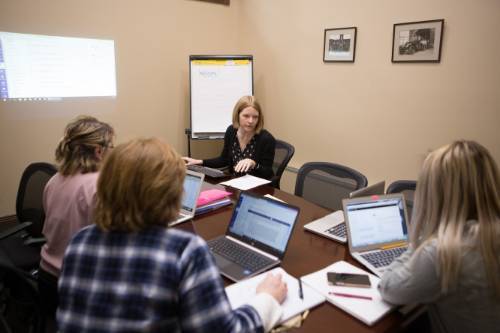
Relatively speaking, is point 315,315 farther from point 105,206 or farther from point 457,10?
point 457,10

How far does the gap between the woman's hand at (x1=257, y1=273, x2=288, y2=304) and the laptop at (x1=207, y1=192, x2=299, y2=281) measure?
145mm

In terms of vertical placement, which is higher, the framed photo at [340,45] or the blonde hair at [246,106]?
the framed photo at [340,45]

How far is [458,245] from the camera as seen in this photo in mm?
1118

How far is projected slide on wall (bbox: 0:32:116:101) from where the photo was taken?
328 centimetres

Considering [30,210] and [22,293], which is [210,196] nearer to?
[22,293]

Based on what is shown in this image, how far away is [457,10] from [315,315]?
2.60m

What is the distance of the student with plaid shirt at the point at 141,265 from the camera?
91cm

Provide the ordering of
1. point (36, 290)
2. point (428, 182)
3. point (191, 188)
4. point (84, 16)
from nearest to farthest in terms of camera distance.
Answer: point (428, 182), point (36, 290), point (191, 188), point (84, 16)

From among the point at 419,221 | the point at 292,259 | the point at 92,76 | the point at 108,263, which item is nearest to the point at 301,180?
the point at 292,259

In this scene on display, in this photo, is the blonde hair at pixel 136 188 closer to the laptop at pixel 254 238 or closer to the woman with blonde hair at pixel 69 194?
the laptop at pixel 254 238

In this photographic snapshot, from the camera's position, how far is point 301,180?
2604 millimetres

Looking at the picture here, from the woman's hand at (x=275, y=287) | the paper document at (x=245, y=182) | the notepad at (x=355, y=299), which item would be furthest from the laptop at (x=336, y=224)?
the paper document at (x=245, y=182)

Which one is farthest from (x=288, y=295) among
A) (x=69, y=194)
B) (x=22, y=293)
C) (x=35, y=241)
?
(x=35, y=241)

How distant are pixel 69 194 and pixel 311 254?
103cm
